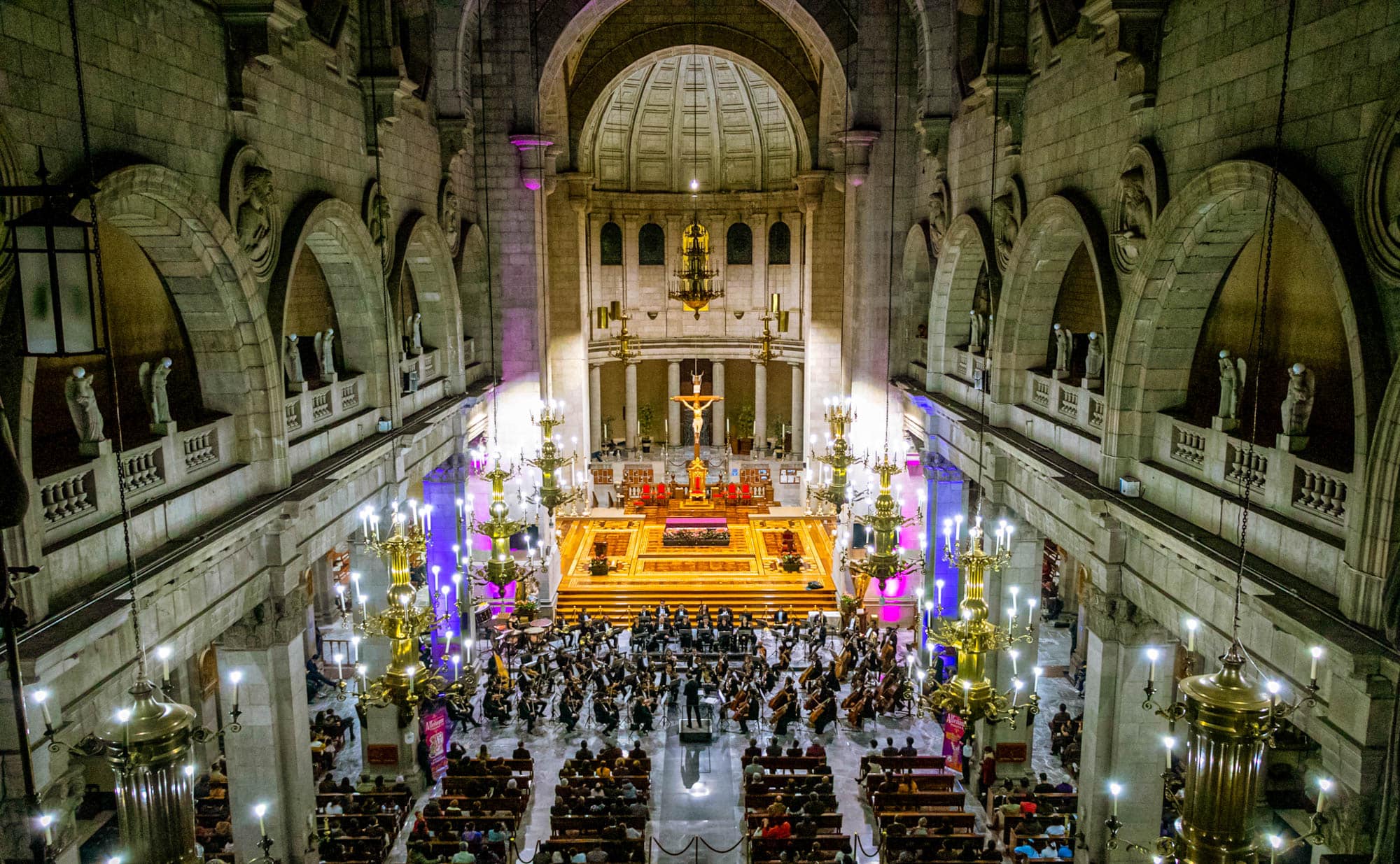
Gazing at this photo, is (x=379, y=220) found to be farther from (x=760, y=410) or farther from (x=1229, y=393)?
(x=760, y=410)

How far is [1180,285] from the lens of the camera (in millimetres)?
10836

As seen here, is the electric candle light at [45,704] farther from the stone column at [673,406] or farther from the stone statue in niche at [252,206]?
the stone column at [673,406]

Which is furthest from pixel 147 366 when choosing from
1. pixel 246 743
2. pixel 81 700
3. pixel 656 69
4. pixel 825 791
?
pixel 656 69

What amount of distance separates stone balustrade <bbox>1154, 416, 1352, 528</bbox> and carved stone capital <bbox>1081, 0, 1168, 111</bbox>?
3718 mm

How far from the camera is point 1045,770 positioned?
16688 mm

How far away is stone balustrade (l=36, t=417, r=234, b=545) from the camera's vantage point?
7.98 meters

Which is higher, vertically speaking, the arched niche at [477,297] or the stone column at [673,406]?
the arched niche at [477,297]

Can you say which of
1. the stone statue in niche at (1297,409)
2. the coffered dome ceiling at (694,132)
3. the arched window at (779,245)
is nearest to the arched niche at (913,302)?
the coffered dome ceiling at (694,132)

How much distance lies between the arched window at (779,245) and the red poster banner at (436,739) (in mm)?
22226

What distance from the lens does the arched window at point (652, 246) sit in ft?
116

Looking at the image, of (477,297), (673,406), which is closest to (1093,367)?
(477,297)

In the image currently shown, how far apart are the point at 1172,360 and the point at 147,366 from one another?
36.8 ft

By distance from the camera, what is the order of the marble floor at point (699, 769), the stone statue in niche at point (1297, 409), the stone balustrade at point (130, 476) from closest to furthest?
the stone balustrade at point (130, 476), the stone statue in niche at point (1297, 409), the marble floor at point (699, 769)

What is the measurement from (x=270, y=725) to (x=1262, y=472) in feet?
36.8
